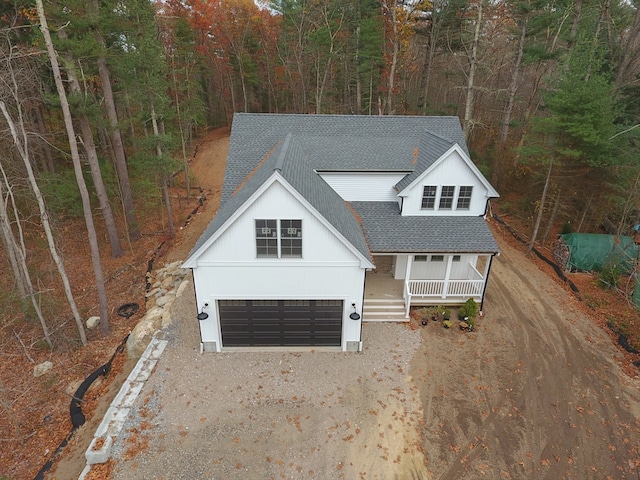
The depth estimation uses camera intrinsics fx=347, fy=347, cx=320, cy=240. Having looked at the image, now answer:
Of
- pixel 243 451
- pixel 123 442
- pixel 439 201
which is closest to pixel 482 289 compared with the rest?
pixel 439 201

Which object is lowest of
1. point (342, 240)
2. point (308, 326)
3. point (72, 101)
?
point (308, 326)

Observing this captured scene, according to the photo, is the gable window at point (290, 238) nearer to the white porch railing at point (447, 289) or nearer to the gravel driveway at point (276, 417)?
the gravel driveway at point (276, 417)

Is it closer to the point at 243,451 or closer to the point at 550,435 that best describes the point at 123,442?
the point at 243,451

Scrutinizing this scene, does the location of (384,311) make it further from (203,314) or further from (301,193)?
(203,314)

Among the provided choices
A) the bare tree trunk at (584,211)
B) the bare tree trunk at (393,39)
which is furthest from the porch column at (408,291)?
the bare tree trunk at (393,39)

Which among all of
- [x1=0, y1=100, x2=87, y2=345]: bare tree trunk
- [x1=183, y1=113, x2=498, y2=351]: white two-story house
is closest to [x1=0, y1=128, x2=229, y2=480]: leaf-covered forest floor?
[x1=0, y1=100, x2=87, y2=345]: bare tree trunk

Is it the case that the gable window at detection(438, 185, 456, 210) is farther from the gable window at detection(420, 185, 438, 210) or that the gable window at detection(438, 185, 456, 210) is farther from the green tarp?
the green tarp
